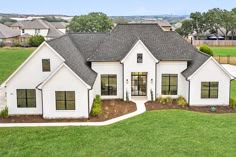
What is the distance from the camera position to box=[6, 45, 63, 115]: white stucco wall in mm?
23578

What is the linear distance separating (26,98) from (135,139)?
936 centimetres

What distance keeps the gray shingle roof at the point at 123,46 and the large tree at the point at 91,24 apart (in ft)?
207

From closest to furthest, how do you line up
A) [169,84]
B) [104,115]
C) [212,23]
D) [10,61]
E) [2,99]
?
1. [104,115]
2. [169,84]
3. [2,99]
4. [10,61]
5. [212,23]

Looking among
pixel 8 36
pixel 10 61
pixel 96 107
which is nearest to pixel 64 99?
pixel 96 107

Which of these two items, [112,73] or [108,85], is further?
[108,85]

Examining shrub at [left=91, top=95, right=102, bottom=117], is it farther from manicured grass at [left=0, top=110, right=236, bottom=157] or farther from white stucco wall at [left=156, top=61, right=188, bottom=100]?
white stucco wall at [left=156, top=61, right=188, bottom=100]

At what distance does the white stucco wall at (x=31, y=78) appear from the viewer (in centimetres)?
→ 2358

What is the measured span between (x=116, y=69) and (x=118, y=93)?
201 centimetres

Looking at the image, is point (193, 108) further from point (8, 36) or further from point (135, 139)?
point (8, 36)

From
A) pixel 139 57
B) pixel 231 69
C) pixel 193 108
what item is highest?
pixel 139 57

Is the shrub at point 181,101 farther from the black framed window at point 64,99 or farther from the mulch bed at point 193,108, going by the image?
the black framed window at point 64,99

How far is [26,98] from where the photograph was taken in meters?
23.8

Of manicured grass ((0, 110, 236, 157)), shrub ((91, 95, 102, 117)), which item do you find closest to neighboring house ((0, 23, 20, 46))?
shrub ((91, 95, 102, 117))

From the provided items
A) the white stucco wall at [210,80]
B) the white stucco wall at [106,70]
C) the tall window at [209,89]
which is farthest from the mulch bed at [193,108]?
the white stucco wall at [106,70]
